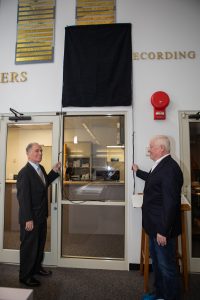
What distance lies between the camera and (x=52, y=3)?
3.39 meters

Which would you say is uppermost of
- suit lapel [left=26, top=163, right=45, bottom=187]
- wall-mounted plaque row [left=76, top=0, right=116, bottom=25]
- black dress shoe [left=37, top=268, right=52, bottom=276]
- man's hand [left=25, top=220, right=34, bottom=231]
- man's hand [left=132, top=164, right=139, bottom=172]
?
wall-mounted plaque row [left=76, top=0, right=116, bottom=25]

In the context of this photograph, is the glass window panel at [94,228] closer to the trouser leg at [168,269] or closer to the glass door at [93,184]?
the glass door at [93,184]

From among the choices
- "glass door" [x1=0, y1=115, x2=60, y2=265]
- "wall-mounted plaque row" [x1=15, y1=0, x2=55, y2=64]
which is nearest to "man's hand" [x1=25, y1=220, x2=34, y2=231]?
"glass door" [x1=0, y1=115, x2=60, y2=265]

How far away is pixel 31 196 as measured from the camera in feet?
8.84

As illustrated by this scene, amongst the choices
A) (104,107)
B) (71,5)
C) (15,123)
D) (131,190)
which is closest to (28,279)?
(131,190)

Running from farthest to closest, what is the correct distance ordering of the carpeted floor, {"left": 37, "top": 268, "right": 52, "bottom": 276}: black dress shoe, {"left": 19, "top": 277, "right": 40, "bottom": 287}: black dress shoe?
{"left": 37, "top": 268, "right": 52, "bottom": 276}: black dress shoe, {"left": 19, "top": 277, "right": 40, "bottom": 287}: black dress shoe, the carpeted floor

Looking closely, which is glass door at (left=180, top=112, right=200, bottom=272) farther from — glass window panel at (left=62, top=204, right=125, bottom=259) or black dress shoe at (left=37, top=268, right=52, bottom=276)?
black dress shoe at (left=37, top=268, right=52, bottom=276)

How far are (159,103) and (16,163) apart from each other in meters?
2.23

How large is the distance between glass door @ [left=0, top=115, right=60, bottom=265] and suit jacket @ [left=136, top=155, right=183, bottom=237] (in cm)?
147

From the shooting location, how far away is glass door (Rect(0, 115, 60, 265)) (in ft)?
10.5

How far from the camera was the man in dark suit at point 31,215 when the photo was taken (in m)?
2.64

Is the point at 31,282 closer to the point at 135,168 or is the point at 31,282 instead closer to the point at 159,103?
the point at 135,168

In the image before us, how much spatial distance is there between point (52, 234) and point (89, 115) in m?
1.73

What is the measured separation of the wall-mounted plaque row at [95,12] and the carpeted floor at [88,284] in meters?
3.42
